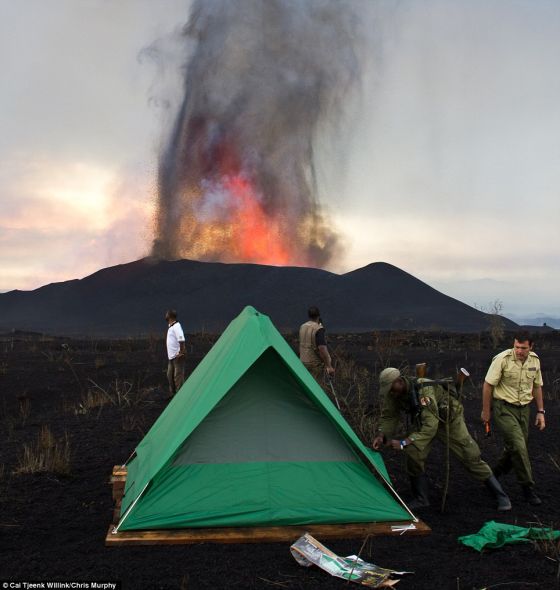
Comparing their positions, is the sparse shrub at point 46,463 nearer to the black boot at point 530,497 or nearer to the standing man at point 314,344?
the standing man at point 314,344

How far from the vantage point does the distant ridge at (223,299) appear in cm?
6325

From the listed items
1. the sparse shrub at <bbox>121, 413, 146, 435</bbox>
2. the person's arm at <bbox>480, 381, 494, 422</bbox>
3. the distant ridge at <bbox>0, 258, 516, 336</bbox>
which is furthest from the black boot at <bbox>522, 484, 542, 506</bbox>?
the distant ridge at <bbox>0, 258, 516, 336</bbox>

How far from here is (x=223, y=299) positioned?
229 feet

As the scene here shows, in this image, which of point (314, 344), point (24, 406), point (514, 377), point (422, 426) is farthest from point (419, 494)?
point (24, 406)

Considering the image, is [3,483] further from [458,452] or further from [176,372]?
[176,372]

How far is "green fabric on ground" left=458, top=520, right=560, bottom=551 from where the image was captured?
4.40m

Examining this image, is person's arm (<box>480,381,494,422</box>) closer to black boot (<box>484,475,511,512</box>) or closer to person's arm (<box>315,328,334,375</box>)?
black boot (<box>484,475,511,512</box>)

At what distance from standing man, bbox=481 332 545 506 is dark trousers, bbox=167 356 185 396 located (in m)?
6.09

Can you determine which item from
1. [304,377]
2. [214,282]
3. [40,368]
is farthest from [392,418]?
[214,282]

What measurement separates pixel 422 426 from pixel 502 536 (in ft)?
3.58

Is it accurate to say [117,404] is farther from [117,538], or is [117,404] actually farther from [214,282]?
[214,282]

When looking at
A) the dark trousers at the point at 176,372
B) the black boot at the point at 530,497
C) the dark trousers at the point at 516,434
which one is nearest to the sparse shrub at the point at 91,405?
the dark trousers at the point at 176,372

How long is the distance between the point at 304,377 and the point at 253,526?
1284 mm

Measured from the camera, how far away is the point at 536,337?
95.4ft
